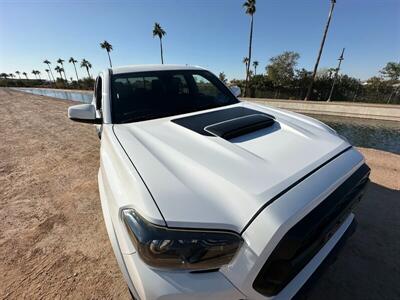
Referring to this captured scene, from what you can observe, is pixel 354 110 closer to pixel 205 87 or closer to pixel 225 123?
pixel 205 87

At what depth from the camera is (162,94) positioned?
267 centimetres

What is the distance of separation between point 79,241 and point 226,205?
2.20 metres

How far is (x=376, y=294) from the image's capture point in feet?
6.01

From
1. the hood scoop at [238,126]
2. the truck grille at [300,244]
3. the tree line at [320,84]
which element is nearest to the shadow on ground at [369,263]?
the truck grille at [300,244]

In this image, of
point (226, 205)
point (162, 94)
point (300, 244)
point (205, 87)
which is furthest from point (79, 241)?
point (205, 87)

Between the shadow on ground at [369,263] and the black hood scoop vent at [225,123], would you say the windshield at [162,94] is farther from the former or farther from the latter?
the shadow on ground at [369,263]

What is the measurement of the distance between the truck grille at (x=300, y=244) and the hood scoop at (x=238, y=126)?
0.79 meters

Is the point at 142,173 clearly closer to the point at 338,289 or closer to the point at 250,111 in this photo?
the point at 250,111

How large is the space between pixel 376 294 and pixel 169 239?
6.46 ft

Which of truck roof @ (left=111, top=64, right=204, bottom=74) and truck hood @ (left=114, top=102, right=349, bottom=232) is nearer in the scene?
truck hood @ (left=114, top=102, right=349, bottom=232)

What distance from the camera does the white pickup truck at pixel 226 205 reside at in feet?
3.36

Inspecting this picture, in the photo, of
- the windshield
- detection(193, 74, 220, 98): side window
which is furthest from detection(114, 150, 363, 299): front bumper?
detection(193, 74, 220, 98): side window

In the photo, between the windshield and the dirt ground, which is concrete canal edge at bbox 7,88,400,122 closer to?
the windshield

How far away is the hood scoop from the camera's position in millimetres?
1754
